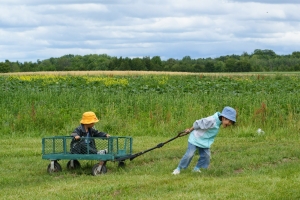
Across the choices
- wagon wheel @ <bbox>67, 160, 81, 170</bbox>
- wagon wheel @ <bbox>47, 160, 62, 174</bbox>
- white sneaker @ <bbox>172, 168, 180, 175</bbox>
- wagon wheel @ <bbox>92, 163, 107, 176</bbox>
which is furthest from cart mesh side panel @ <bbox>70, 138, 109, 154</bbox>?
white sneaker @ <bbox>172, 168, 180, 175</bbox>

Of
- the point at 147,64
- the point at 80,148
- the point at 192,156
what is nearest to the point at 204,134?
the point at 192,156

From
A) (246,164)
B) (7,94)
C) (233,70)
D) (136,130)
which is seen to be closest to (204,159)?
(246,164)

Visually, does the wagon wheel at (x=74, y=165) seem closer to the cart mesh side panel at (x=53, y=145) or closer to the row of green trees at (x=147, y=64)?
the cart mesh side panel at (x=53, y=145)

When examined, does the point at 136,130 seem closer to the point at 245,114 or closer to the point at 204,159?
the point at 245,114

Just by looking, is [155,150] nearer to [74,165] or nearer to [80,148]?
[74,165]

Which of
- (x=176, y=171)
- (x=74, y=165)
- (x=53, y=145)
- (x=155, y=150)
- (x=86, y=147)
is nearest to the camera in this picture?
(x=176, y=171)

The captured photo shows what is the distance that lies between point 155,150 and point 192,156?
3.43 metres

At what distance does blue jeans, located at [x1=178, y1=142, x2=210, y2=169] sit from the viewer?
32.7 feet

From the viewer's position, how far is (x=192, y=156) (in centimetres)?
994

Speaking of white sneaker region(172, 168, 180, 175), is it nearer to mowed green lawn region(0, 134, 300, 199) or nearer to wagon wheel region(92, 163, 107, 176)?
mowed green lawn region(0, 134, 300, 199)

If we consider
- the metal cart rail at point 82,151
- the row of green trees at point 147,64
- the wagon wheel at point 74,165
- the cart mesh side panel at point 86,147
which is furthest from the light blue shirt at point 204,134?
the row of green trees at point 147,64

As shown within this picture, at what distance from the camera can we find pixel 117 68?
7919 centimetres

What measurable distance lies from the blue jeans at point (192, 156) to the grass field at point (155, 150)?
0.20 metres

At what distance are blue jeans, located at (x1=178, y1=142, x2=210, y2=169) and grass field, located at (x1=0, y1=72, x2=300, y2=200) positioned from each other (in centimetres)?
20
